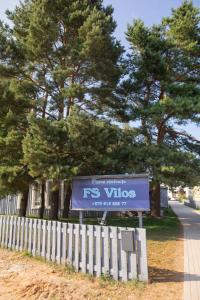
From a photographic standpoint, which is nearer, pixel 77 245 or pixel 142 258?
pixel 142 258

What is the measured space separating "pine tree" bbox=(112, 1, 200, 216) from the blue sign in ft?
12.6

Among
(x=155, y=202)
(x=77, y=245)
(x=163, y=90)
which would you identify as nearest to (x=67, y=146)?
(x=77, y=245)

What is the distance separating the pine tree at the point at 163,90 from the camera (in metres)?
13.1

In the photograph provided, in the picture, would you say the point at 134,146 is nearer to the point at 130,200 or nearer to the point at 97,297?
the point at 130,200

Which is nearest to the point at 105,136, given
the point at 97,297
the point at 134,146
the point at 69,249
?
the point at 134,146

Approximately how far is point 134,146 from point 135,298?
30.6 ft

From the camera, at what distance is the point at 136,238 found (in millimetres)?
5648

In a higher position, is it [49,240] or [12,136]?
[12,136]

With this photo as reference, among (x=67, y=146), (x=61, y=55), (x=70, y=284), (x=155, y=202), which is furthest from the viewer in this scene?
(x=155, y=202)

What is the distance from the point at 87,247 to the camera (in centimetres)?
627

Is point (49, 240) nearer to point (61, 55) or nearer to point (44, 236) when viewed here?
point (44, 236)

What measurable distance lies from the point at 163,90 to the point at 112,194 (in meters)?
10.2

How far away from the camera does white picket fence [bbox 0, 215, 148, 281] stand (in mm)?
5594

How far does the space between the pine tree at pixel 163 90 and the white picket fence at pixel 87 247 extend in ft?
20.0
